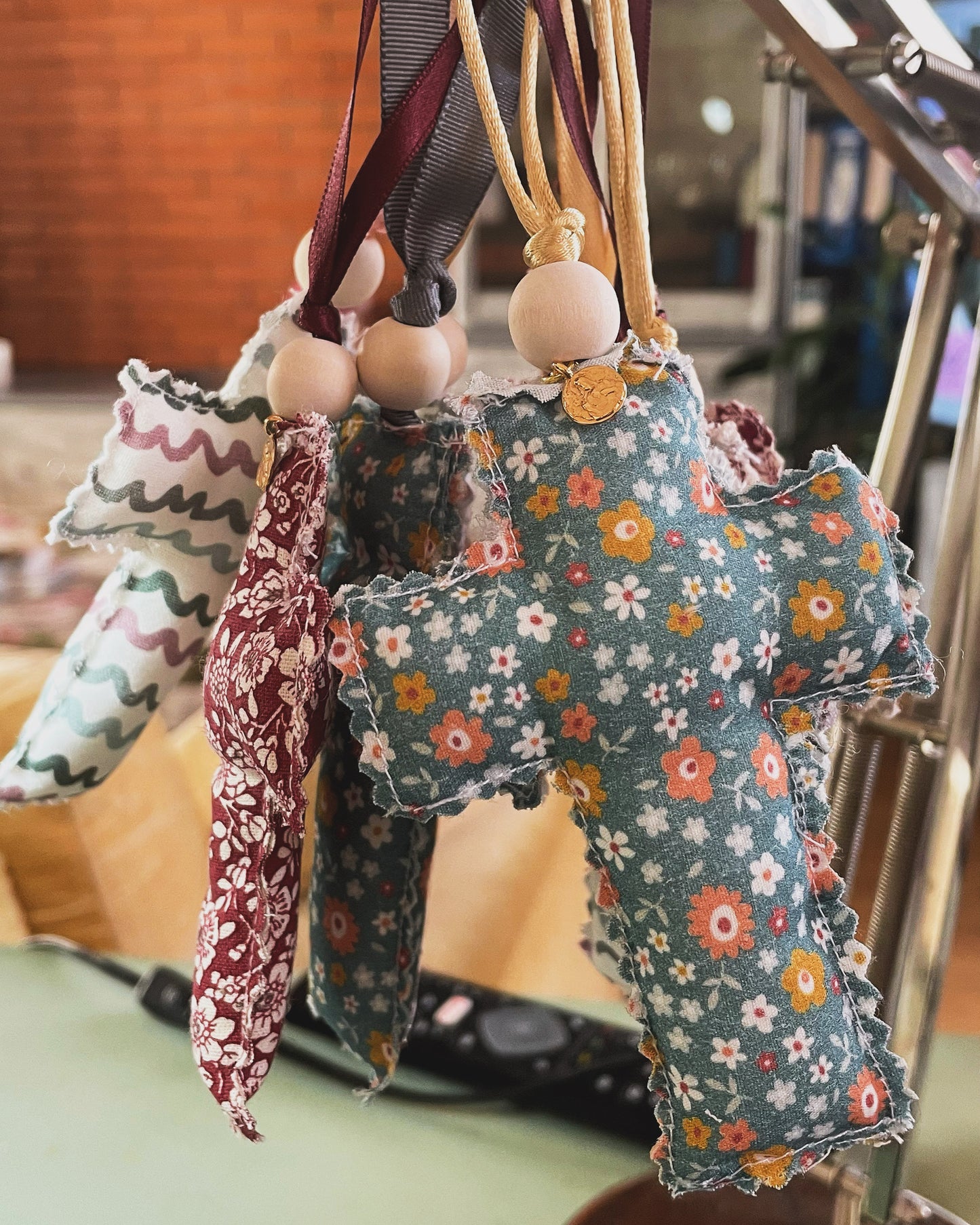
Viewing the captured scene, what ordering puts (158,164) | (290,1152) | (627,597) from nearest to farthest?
(627,597) → (290,1152) → (158,164)

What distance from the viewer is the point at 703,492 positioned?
13.4 inches

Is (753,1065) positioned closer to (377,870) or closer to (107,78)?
(377,870)

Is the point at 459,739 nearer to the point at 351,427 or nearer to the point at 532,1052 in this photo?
the point at 351,427

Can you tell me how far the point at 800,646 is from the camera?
1.14 feet

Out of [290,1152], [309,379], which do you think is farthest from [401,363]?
[290,1152]

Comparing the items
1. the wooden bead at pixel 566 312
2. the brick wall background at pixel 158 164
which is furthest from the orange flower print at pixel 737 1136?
the brick wall background at pixel 158 164

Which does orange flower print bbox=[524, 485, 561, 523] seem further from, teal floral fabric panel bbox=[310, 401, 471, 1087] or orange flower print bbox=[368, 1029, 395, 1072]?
orange flower print bbox=[368, 1029, 395, 1072]

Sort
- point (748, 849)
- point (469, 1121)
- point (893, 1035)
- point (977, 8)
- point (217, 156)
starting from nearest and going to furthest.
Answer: point (748, 849) → point (893, 1035) → point (469, 1121) → point (977, 8) → point (217, 156)

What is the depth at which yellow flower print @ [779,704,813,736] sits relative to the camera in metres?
0.36

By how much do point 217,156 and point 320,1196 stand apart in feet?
11.7

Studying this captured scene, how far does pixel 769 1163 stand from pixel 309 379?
0.28 m

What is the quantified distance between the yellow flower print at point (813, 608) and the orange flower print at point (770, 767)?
33mm

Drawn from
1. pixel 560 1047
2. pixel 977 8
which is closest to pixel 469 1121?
pixel 560 1047

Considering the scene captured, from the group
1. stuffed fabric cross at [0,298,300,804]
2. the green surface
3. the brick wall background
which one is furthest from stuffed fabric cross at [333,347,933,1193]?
the brick wall background
